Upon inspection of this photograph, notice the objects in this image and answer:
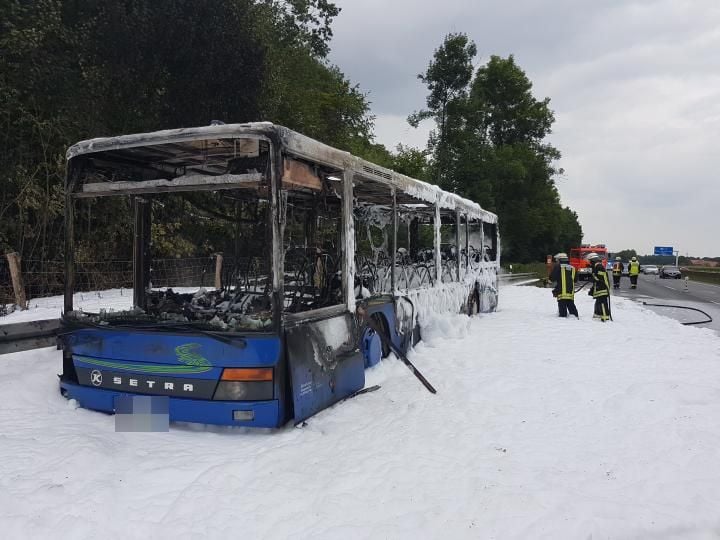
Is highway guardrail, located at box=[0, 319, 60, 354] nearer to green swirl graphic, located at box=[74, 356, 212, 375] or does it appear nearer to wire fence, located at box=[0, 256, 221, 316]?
green swirl graphic, located at box=[74, 356, 212, 375]

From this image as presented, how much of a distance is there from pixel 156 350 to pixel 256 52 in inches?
427

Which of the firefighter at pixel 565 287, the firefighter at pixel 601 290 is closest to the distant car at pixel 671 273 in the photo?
the firefighter at pixel 565 287

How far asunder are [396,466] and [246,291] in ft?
8.45

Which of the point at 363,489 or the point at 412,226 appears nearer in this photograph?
the point at 363,489

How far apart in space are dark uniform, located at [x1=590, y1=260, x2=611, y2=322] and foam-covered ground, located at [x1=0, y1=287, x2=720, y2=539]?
18.9 ft

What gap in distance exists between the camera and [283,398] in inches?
170

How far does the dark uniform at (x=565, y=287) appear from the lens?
12492 mm

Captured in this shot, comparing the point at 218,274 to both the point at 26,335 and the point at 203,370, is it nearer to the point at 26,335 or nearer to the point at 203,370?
the point at 26,335

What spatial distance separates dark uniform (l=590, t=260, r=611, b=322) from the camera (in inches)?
474

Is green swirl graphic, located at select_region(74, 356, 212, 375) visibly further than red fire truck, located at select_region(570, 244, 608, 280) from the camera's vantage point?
No

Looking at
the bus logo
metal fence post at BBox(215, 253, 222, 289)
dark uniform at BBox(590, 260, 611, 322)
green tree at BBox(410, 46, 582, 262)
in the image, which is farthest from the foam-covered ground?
green tree at BBox(410, 46, 582, 262)

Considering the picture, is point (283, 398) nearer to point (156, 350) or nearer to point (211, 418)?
point (211, 418)

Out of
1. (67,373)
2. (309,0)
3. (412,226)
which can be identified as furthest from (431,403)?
(309,0)

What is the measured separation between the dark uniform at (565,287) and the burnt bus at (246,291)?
19.8 feet
